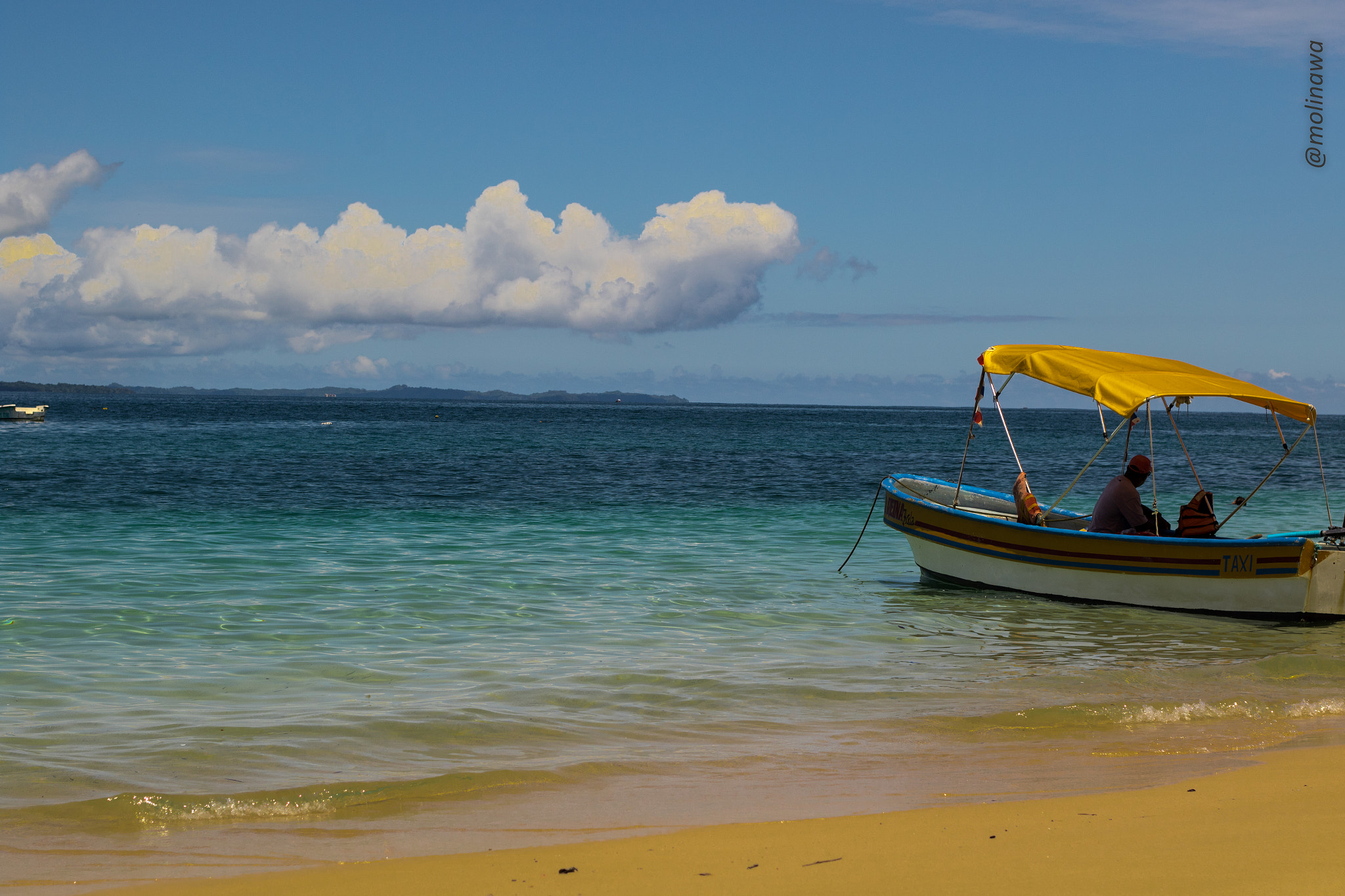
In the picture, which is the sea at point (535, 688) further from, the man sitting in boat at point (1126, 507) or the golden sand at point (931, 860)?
the man sitting in boat at point (1126, 507)

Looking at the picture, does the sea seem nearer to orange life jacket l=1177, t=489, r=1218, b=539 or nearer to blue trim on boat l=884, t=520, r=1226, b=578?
blue trim on boat l=884, t=520, r=1226, b=578

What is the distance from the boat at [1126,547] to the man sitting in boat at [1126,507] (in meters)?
0.16

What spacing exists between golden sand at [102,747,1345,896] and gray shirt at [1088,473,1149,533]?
7681 mm

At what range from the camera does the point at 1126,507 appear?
12.8 meters

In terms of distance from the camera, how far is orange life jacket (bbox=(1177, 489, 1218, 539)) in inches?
492

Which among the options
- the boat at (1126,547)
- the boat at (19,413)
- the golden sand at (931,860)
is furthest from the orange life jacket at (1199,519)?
the boat at (19,413)

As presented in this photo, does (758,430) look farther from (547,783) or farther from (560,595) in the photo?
(547,783)

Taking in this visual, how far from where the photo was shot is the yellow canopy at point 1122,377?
39.5ft

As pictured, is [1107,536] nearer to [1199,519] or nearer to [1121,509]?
[1121,509]

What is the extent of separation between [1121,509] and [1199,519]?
878 millimetres

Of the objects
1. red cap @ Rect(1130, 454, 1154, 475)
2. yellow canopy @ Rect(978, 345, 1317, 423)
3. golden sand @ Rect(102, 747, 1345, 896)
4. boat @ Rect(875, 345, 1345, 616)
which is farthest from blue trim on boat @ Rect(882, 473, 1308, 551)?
golden sand @ Rect(102, 747, 1345, 896)

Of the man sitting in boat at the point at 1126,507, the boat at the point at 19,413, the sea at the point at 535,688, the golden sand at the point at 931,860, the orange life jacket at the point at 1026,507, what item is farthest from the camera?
the boat at the point at 19,413

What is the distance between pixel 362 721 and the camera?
7332 millimetres

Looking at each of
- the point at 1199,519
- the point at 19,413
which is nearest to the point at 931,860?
the point at 1199,519
